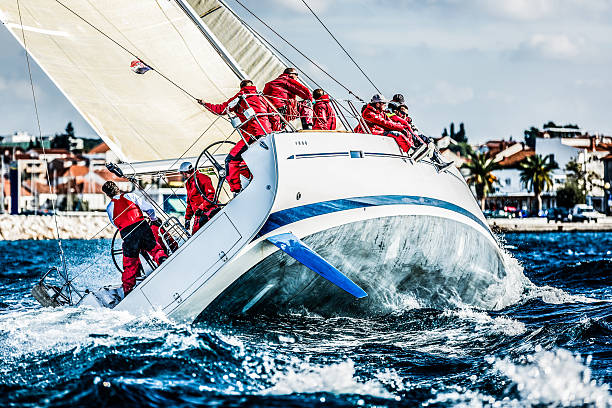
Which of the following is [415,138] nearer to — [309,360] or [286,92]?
[286,92]

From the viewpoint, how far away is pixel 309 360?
19.1 feet

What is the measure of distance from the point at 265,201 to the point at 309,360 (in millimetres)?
1219

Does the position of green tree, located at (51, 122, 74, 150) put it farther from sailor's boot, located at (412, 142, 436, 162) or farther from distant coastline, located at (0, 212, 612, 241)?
sailor's boot, located at (412, 142, 436, 162)

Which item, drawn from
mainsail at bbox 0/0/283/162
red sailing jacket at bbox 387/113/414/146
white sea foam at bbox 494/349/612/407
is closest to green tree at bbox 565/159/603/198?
mainsail at bbox 0/0/283/162

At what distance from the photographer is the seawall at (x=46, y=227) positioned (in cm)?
4716

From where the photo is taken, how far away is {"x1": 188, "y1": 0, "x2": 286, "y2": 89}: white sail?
10828mm

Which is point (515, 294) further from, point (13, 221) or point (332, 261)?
point (13, 221)

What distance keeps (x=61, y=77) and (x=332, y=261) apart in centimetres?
517

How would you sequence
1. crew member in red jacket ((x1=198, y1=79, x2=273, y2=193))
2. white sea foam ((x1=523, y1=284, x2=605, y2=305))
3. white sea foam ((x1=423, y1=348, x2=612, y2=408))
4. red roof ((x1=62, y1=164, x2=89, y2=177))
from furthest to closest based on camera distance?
1. red roof ((x1=62, y1=164, x2=89, y2=177))
2. white sea foam ((x1=523, y1=284, x2=605, y2=305))
3. crew member in red jacket ((x1=198, y1=79, x2=273, y2=193))
4. white sea foam ((x1=423, y1=348, x2=612, y2=408))

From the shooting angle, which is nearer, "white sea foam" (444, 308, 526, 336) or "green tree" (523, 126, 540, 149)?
"white sea foam" (444, 308, 526, 336)

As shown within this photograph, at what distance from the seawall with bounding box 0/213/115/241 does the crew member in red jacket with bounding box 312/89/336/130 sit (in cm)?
3872

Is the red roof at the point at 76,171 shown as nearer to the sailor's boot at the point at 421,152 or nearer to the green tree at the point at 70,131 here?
the green tree at the point at 70,131

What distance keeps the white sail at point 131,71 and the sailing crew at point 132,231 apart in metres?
2.86

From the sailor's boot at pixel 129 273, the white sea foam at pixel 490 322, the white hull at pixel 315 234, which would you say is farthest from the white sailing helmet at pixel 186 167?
the white sea foam at pixel 490 322
